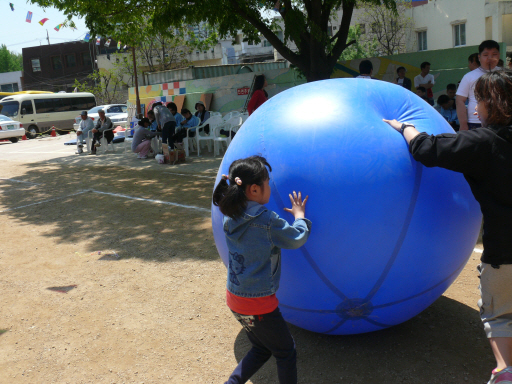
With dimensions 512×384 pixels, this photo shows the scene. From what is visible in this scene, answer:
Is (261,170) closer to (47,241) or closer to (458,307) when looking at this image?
(458,307)

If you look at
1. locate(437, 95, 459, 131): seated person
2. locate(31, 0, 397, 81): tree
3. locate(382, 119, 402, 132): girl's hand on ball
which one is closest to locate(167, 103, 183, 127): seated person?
locate(31, 0, 397, 81): tree

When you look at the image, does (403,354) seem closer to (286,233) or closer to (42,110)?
(286,233)

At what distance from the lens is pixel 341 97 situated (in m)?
3.13

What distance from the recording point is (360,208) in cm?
281

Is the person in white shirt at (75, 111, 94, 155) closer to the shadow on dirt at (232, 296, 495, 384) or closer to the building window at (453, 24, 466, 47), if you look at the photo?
the shadow on dirt at (232, 296, 495, 384)

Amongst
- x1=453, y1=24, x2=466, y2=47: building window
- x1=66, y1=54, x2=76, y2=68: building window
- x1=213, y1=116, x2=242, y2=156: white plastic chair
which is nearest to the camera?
x1=213, y1=116, x2=242, y2=156: white plastic chair

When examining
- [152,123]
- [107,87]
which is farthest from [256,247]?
[107,87]

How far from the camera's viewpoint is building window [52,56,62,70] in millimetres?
60625

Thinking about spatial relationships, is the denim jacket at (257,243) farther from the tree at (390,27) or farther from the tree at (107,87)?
the tree at (107,87)

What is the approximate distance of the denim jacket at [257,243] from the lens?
2578 mm

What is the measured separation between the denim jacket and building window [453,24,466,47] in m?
36.4

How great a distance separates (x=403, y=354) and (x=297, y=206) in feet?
4.70

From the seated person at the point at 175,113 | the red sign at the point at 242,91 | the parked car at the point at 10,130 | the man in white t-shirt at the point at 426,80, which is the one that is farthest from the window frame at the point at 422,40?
the parked car at the point at 10,130

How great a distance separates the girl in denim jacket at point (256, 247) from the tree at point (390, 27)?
38339mm
